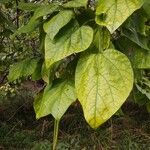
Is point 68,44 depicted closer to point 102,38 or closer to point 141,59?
point 102,38

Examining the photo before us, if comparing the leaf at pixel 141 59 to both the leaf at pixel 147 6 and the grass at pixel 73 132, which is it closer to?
the leaf at pixel 147 6

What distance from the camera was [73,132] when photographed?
278 inches

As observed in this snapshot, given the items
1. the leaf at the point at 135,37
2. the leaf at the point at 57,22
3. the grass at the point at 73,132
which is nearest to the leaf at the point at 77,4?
the leaf at the point at 57,22

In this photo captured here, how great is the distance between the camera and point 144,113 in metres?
7.86

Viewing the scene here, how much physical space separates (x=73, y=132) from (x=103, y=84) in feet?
20.8

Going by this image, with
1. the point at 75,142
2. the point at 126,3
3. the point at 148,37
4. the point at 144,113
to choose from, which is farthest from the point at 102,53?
the point at 144,113

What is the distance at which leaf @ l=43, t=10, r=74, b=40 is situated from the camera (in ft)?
2.80

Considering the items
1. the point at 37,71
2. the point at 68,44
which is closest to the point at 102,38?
the point at 68,44

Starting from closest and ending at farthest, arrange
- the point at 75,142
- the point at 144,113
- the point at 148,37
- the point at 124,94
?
the point at 124,94, the point at 148,37, the point at 75,142, the point at 144,113

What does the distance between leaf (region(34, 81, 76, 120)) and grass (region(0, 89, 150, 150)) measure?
15.7ft

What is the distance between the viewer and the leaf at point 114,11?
80cm

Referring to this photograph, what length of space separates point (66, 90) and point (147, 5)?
25 cm

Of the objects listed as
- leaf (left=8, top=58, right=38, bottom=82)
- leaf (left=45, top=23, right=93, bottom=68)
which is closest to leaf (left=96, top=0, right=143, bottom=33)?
leaf (left=45, top=23, right=93, bottom=68)

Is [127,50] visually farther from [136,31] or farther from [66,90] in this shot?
[66,90]
